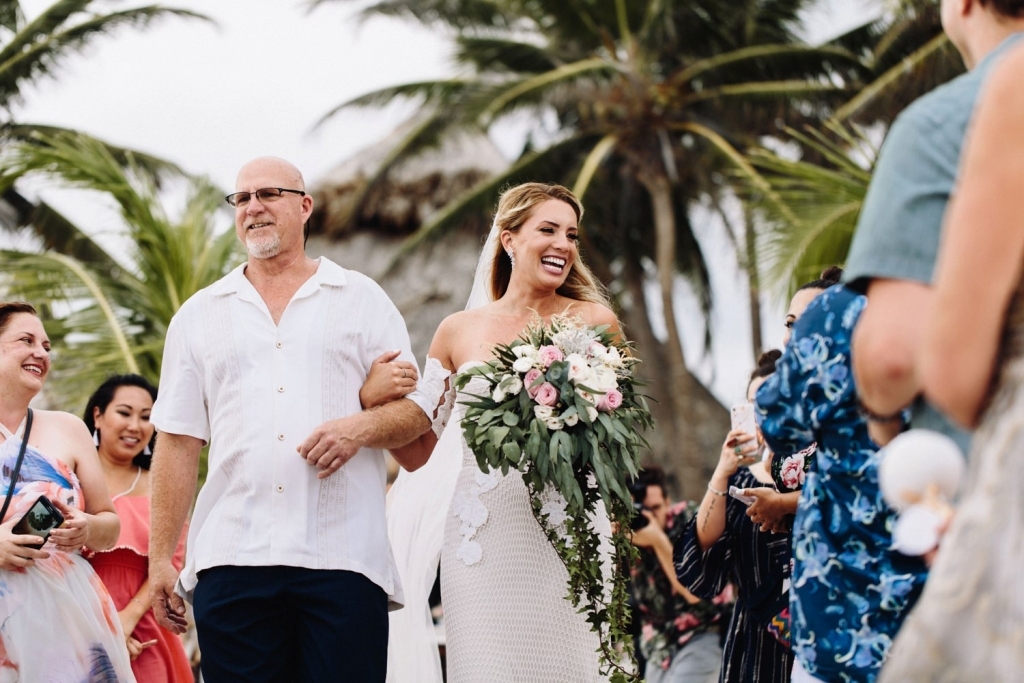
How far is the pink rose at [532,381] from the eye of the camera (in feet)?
17.4

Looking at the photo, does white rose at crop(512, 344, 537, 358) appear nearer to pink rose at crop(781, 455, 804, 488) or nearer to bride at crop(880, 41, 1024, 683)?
pink rose at crop(781, 455, 804, 488)

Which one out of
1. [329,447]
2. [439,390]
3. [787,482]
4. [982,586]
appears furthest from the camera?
[439,390]

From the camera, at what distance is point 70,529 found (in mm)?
5426

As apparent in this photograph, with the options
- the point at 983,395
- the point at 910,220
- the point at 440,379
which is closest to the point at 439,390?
the point at 440,379

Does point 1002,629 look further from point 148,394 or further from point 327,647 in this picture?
point 148,394

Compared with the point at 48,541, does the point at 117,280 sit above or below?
above

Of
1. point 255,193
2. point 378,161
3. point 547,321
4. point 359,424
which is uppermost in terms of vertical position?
point 378,161

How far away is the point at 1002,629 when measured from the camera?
2039 mm

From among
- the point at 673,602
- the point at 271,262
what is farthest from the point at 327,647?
the point at 673,602

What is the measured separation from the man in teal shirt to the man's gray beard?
3.10 m

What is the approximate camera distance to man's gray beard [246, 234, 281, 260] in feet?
17.0

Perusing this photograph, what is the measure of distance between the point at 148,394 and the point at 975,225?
19.8 ft

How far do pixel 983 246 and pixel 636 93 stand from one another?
71.1 feet

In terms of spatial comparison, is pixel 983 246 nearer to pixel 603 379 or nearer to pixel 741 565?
pixel 603 379
